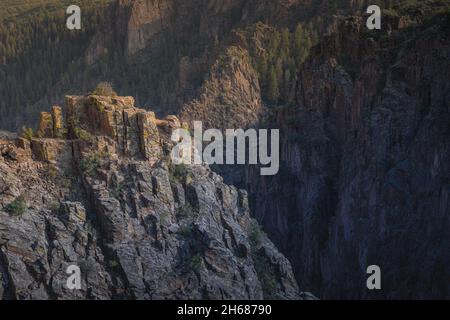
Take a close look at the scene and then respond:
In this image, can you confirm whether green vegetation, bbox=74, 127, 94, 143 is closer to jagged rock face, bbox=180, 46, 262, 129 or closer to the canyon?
the canyon

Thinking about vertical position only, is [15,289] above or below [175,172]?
below

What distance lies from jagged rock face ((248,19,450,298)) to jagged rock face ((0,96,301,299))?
14401 mm

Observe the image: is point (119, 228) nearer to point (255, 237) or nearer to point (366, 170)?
point (255, 237)

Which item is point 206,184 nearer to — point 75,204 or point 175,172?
point 175,172

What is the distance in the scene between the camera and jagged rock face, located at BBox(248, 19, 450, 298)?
80.2 metres

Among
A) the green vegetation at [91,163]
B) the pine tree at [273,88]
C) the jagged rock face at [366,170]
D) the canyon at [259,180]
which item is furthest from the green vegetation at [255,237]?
the pine tree at [273,88]

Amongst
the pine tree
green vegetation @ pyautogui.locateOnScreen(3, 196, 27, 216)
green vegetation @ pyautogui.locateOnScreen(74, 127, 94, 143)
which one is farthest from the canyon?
the pine tree

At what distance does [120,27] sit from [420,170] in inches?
2708

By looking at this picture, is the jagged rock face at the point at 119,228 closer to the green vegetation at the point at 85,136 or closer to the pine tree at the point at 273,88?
the green vegetation at the point at 85,136

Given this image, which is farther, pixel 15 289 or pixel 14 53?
pixel 14 53

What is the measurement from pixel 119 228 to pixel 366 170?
26777 millimetres

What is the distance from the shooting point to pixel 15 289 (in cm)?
6134
